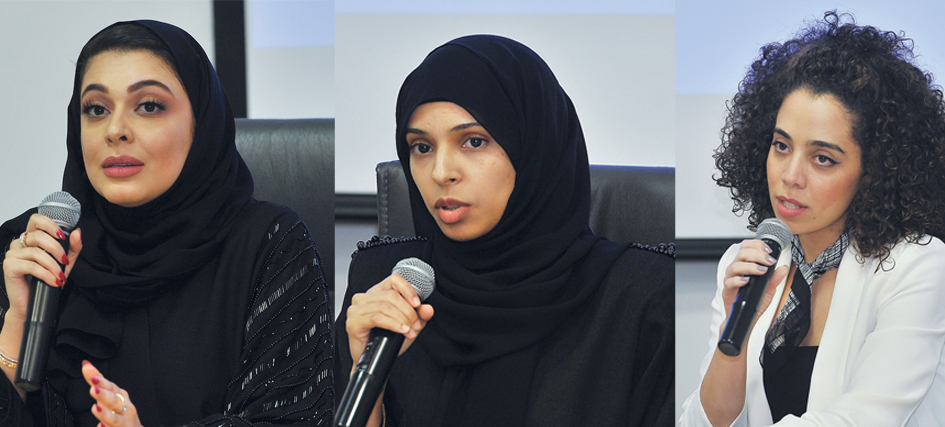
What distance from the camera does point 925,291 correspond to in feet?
3.94

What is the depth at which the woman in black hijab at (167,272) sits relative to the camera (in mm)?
1460

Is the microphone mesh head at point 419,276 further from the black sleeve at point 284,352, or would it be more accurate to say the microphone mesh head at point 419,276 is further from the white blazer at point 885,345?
the white blazer at point 885,345

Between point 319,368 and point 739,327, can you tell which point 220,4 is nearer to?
point 319,368

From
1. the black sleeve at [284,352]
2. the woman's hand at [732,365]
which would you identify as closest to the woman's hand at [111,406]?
the black sleeve at [284,352]

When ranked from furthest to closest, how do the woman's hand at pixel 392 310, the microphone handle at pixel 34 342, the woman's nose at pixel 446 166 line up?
the microphone handle at pixel 34 342 < the woman's nose at pixel 446 166 < the woman's hand at pixel 392 310

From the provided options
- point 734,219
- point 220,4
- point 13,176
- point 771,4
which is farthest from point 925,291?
point 13,176

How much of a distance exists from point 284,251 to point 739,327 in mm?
882

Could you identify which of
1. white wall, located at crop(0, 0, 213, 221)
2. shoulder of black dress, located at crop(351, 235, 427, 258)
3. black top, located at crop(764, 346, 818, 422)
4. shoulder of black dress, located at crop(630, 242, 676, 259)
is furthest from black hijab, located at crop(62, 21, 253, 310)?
black top, located at crop(764, 346, 818, 422)

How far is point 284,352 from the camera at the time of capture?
1452 mm

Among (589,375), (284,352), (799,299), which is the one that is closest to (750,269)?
(799,299)

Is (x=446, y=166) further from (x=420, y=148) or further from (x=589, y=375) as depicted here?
(x=589, y=375)

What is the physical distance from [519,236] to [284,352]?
0.53m

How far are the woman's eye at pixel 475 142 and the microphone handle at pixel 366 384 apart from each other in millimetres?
351

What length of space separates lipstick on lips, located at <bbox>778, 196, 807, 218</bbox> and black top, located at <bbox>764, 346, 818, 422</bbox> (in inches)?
9.0
